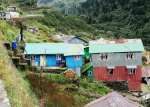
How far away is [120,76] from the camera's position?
93.7 feet

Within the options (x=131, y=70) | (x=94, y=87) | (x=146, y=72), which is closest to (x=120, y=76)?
(x=131, y=70)

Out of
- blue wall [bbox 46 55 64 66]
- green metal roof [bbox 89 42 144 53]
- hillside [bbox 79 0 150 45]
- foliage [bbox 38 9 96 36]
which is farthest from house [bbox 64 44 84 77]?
hillside [bbox 79 0 150 45]

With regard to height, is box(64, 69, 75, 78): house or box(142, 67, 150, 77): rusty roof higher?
box(64, 69, 75, 78): house

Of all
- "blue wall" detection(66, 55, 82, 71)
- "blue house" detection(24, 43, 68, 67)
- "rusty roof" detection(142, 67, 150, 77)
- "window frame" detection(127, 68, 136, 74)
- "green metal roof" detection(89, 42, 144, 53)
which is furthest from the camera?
"rusty roof" detection(142, 67, 150, 77)

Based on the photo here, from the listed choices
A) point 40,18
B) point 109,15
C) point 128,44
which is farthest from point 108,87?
point 109,15

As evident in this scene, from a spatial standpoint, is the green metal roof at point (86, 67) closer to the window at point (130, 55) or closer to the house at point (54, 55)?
the house at point (54, 55)

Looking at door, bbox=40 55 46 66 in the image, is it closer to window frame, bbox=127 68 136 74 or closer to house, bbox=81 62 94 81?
house, bbox=81 62 94 81

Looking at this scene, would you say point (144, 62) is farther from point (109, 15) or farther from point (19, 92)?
point (109, 15)

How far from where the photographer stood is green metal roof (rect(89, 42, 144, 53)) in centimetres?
2778

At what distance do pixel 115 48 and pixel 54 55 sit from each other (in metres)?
6.03

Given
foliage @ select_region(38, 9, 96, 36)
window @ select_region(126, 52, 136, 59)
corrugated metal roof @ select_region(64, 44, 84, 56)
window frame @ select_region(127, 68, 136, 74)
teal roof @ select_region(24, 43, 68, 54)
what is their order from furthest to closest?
foliage @ select_region(38, 9, 96, 36), window frame @ select_region(127, 68, 136, 74), window @ select_region(126, 52, 136, 59), corrugated metal roof @ select_region(64, 44, 84, 56), teal roof @ select_region(24, 43, 68, 54)

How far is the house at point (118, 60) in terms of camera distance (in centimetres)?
2786

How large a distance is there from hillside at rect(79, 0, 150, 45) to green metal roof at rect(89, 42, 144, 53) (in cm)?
4511

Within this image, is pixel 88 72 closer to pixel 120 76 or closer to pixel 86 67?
pixel 86 67
